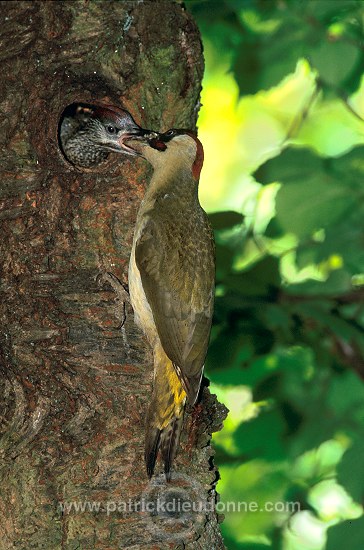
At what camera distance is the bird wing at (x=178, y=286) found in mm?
2561

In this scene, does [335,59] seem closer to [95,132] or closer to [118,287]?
[95,132]

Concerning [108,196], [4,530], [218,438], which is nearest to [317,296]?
[218,438]

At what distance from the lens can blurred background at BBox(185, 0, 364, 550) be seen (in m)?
3.34

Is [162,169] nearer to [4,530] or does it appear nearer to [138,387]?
[138,387]

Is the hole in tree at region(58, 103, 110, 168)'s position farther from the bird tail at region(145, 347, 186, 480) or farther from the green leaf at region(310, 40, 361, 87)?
the green leaf at region(310, 40, 361, 87)

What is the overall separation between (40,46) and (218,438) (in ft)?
6.78

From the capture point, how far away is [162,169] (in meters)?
2.92

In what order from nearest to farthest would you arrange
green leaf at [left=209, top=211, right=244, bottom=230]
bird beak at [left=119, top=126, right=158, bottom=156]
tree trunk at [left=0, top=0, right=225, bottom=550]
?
tree trunk at [left=0, top=0, right=225, bottom=550] < bird beak at [left=119, top=126, right=158, bottom=156] < green leaf at [left=209, top=211, right=244, bottom=230]

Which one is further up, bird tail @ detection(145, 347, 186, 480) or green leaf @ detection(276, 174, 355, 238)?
green leaf @ detection(276, 174, 355, 238)

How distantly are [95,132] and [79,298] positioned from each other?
84 cm

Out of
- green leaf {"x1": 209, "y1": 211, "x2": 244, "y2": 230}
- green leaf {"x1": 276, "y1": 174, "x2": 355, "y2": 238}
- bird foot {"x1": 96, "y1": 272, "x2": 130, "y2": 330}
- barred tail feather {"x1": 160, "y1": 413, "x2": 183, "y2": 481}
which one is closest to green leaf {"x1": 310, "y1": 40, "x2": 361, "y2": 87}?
green leaf {"x1": 276, "y1": 174, "x2": 355, "y2": 238}

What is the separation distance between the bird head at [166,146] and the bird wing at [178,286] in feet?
0.68

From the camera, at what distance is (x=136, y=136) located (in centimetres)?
275

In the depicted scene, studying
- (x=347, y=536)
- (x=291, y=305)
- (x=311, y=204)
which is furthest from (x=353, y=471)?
(x=311, y=204)
